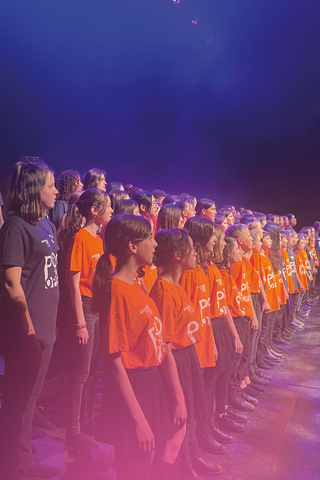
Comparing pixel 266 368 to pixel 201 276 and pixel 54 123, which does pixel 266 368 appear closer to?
pixel 201 276

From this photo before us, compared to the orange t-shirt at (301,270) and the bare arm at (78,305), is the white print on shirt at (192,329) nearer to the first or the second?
the bare arm at (78,305)

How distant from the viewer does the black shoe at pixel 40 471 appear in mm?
1938

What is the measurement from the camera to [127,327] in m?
1.52

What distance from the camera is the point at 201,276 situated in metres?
2.40

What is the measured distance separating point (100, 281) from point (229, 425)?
172 centimetres

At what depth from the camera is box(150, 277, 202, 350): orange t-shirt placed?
1.81 m

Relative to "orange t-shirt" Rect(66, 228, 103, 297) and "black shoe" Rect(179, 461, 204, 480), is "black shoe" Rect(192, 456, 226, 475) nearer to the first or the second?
"black shoe" Rect(179, 461, 204, 480)

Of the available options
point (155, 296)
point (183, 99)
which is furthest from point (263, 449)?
point (183, 99)

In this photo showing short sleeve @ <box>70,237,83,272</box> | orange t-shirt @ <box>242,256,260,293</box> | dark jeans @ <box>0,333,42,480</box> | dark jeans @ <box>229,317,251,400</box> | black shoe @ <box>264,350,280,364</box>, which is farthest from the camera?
black shoe @ <box>264,350,280,364</box>

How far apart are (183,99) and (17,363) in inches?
303

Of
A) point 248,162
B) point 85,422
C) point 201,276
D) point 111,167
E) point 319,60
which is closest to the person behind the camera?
point 201,276

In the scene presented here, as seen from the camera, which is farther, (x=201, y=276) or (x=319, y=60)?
(x=319, y=60)

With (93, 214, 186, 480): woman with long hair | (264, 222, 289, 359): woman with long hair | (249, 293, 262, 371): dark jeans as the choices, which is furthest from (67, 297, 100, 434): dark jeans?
(264, 222, 289, 359): woman with long hair

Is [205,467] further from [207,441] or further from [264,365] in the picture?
[264,365]
